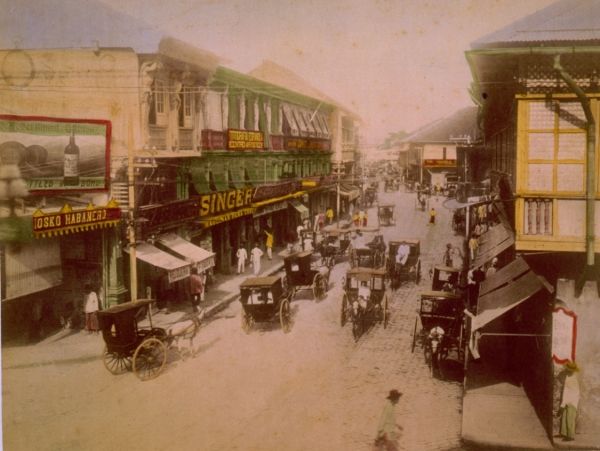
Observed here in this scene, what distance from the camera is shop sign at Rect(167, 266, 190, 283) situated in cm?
1527

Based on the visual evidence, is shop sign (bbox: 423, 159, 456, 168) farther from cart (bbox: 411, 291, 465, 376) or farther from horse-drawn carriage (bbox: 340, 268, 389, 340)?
cart (bbox: 411, 291, 465, 376)

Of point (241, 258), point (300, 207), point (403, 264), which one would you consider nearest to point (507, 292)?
point (403, 264)

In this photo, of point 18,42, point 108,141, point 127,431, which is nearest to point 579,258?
point 127,431

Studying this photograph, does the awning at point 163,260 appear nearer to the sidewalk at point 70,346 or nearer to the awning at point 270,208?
the sidewalk at point 70,346

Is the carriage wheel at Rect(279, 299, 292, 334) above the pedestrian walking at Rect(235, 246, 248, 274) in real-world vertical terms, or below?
below

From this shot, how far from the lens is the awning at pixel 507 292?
9.61m

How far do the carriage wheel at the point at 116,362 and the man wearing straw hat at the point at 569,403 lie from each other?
788cm

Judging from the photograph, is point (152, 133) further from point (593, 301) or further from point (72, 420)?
point (593, 301)

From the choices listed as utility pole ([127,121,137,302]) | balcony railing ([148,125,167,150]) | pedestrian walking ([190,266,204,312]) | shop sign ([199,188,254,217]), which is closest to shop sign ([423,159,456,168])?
shop sign ([199,188,254,217])

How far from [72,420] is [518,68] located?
9.23 meters

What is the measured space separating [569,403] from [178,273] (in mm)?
10106

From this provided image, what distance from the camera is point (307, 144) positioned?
1123 inches

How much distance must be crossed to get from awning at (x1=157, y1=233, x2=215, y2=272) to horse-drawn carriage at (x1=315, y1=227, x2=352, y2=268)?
21.6 ft

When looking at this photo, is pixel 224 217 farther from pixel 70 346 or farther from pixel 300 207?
pixel 300 207
